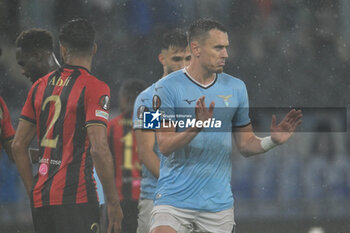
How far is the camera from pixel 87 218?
3.48 m

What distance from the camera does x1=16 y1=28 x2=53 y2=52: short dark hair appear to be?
3.82 metres

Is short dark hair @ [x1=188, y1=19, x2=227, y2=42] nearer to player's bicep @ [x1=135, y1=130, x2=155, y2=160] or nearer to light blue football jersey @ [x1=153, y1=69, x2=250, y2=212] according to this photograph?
light blue football jersey @ [x1=153, y1=69, x2=250, y2=212]

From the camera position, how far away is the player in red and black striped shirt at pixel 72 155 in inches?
135

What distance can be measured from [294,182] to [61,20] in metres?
4.54

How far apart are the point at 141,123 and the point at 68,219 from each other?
1.14 meters

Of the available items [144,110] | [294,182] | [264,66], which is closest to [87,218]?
[144,110]

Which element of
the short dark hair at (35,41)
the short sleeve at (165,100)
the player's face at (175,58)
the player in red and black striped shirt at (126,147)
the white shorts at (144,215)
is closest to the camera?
the short sleeve at (165,100)

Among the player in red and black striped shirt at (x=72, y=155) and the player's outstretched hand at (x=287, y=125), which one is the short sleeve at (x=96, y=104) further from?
the player's outstretched hand at (x=287, y=125)

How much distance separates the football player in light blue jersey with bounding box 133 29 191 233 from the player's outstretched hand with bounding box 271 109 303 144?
45.2 inches

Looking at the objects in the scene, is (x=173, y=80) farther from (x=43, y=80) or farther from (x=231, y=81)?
(x=43, y=80)

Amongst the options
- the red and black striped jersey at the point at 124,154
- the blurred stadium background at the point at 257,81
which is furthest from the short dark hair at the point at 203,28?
the blurred stadium background at the point at 257,81

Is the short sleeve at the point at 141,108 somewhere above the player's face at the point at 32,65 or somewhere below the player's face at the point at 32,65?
below

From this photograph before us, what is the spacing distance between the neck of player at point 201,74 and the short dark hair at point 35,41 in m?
0.87

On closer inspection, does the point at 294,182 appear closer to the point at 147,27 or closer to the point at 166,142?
the point at 147,27
